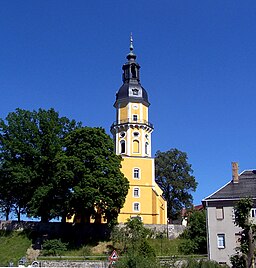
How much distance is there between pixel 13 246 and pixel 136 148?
2044 centimetres

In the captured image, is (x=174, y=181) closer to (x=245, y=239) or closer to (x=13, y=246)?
(x=13, y=246)

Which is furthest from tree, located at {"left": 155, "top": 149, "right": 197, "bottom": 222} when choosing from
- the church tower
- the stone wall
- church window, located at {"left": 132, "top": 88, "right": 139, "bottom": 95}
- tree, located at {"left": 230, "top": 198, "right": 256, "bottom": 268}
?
tree, located at {"left": 230, "top": 198, "right": 256, "bottom": 268}

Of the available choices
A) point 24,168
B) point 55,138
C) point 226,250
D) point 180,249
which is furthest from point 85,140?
point 226,250

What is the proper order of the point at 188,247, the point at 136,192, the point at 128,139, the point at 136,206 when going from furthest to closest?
the point at 128,139, the point at 136,192, the point at 136,206, the point at 188,247

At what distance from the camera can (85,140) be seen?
46062 millimetres

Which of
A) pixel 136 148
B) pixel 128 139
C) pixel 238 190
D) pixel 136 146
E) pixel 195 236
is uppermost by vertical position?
pixel 128 139

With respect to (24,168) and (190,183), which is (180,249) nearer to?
(24,168)

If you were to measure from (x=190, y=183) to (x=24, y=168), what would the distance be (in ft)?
88.2

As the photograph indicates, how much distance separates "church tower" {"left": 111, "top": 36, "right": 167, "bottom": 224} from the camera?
178 feet

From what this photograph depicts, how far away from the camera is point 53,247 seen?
→ 4038 cm

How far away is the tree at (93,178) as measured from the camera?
42.3m

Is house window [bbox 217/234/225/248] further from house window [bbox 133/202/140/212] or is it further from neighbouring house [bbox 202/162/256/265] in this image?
house window [bbox 133/202/140/212]

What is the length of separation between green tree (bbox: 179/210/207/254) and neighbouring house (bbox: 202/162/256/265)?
231cm

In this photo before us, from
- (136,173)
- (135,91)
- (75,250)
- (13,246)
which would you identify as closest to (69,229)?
(75,250)
